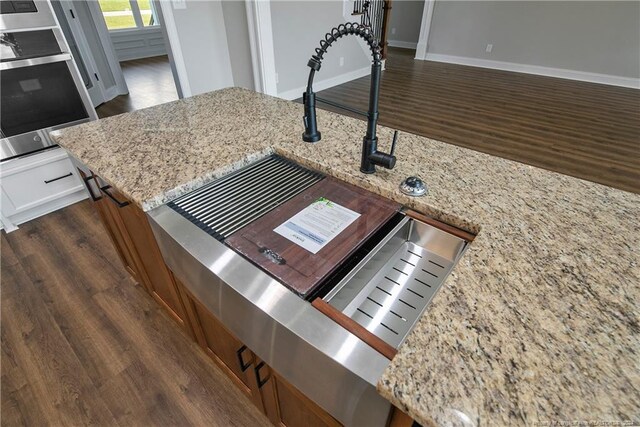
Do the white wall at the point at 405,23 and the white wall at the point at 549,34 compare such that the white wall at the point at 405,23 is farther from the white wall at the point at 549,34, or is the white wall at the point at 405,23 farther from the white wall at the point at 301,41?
the white wall at the point at 301,41

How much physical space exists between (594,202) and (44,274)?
2708mm

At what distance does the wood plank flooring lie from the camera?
1.28 metres

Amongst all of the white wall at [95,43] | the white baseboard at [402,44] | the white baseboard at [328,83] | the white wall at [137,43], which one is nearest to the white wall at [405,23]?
the white baseboard at [402,44]

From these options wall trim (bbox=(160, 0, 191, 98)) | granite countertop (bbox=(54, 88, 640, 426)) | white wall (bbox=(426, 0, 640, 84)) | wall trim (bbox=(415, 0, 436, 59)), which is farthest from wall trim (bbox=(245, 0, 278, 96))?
white wall (bbox=(426, 0, 640, 84))

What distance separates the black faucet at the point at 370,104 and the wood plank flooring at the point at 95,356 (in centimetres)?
112

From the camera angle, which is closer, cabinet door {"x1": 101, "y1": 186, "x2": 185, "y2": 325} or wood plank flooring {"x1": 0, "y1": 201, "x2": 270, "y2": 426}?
cabinet door {"x1": 101, "y1": 186, "x2": 185, "y2": 325}

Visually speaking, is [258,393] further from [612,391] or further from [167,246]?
[612,391]

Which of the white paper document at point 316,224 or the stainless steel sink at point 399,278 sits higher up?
the white paper document at point 316,224

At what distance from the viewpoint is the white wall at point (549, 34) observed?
458 centimetres

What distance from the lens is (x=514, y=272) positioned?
26.1 inches

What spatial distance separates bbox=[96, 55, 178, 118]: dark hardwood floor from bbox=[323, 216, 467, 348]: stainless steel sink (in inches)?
177

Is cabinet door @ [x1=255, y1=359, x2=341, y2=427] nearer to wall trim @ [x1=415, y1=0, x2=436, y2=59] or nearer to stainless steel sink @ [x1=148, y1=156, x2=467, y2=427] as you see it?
stainless steel sink @ [x1=148, y1=156, x2=467, y2=427]

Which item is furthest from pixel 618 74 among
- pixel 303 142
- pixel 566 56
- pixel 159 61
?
pixel 159 61

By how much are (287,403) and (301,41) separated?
4.15 m
